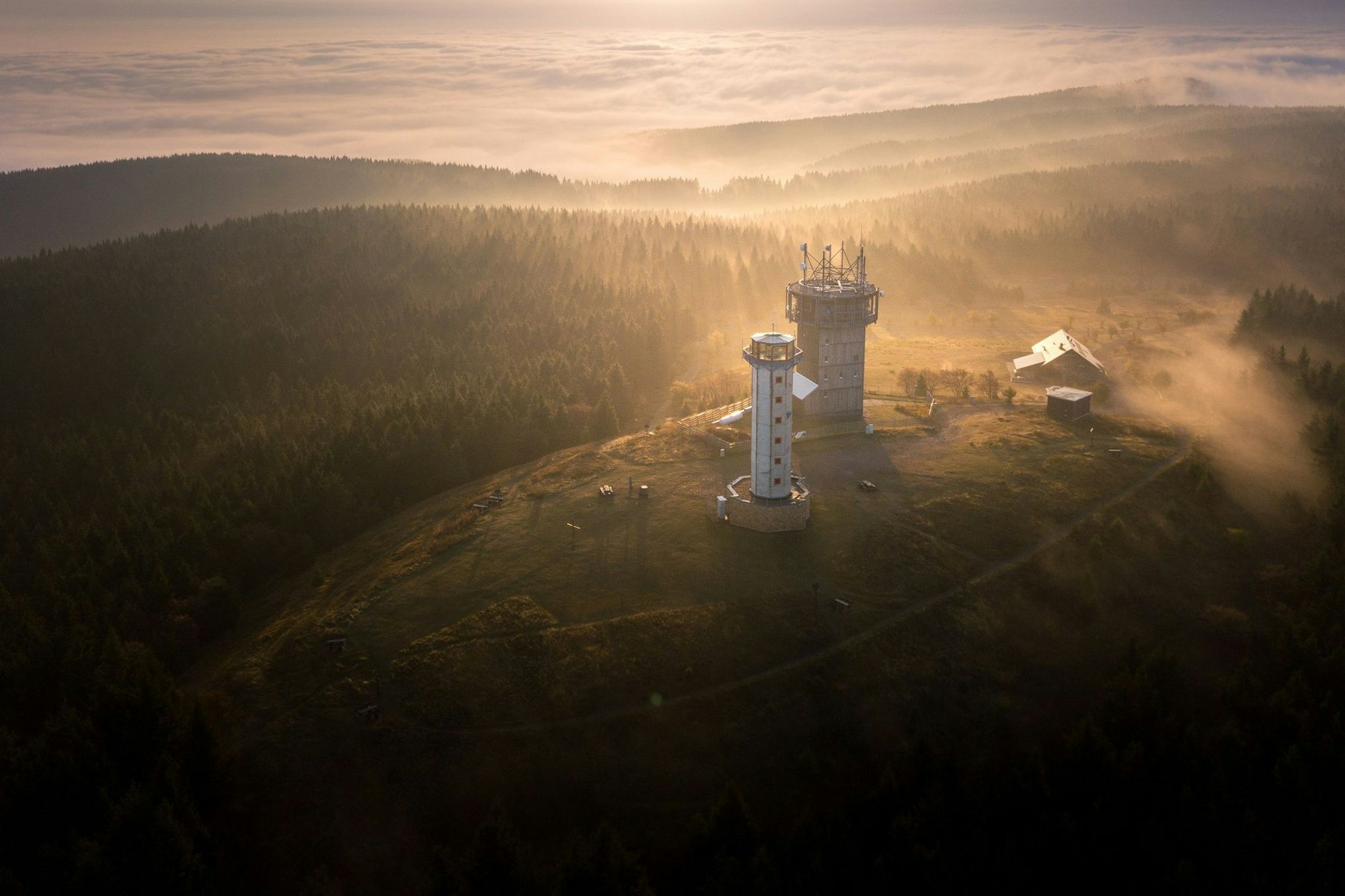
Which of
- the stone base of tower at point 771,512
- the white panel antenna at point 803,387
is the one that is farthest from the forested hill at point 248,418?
the stone base of tower at point 771,512

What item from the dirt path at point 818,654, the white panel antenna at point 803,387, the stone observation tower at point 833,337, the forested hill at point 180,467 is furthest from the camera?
the white panel antenna at point 803,387

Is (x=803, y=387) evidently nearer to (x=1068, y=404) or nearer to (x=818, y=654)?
(x=1068, y=404)

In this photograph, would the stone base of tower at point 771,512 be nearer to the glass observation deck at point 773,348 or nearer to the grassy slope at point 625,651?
the grassy slope at point 625,651

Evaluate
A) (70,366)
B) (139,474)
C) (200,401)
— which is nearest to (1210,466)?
(139,474)

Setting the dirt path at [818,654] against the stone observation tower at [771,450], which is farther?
the stone observation tower at [771,450]

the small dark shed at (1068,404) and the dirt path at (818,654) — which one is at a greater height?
the small dark shed at (1068,404)

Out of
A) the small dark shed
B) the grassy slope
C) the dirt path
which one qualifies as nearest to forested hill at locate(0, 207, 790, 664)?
the grassy slope

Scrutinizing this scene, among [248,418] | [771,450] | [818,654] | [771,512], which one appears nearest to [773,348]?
[771,450]

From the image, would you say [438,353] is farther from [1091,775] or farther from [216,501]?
[1091,775]
